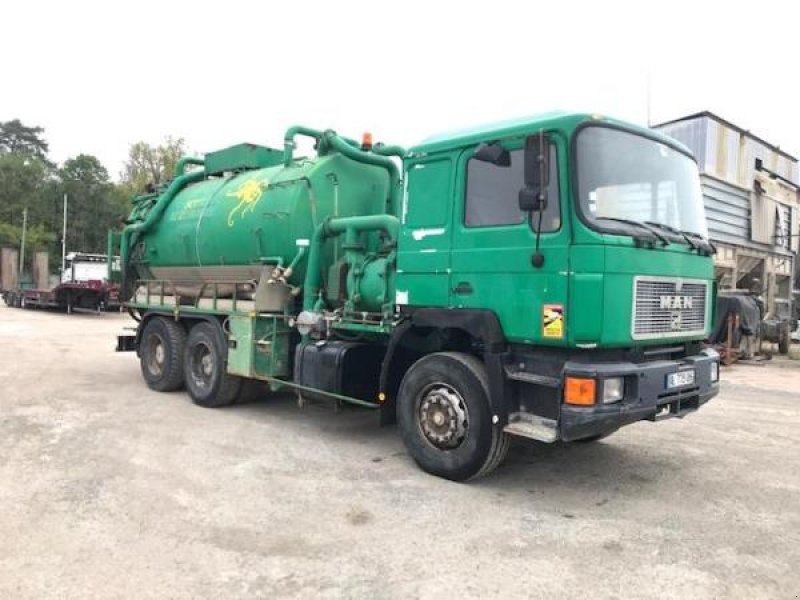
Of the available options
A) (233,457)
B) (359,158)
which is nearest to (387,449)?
(233,457)

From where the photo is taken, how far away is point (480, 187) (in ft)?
17.7

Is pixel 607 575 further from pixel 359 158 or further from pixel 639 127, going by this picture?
pixel 359 158

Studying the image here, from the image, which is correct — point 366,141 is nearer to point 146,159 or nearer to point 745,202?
point 745,202

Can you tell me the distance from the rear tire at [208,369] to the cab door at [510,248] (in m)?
3.82

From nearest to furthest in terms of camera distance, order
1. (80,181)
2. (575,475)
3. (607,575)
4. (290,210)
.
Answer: (607,575), (575,475), (290,210), (80,181)

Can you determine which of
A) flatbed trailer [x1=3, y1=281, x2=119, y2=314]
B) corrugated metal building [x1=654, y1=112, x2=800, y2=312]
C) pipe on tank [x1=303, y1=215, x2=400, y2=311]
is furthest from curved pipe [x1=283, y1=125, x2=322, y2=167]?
flatbed trailer [x1=3, y1=281, x2=119, y2=314]

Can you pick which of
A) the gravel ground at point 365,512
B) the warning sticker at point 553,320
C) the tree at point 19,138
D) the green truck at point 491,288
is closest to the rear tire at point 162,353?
the gravel ground at point 365,512

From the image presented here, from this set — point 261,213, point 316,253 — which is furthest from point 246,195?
point 316,253

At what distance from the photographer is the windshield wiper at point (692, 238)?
17.2 feet

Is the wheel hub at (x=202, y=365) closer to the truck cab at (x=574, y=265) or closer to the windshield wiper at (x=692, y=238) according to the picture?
the truck cab at (x=574, y=265)

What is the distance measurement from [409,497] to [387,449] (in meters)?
1.45

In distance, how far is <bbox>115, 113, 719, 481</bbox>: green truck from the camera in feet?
15.6

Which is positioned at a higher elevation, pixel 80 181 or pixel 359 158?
pixel 80 181

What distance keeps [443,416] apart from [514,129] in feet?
7.50
